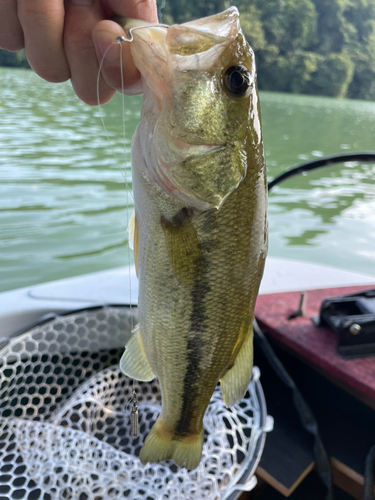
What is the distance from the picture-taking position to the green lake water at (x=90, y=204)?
5488 mm

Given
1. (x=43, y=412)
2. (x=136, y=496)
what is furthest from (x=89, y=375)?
(x=136, y=496)

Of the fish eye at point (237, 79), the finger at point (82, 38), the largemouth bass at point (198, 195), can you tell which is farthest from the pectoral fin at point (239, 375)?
the finger at point (82, 38)

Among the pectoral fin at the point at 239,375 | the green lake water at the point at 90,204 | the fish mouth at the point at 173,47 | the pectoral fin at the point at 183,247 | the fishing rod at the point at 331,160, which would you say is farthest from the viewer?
the green lake water at the point at 90,204

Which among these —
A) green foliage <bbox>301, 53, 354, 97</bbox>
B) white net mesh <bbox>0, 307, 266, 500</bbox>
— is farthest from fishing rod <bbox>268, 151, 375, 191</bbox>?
green foliage <bbox>301, 53, 354, 97</bbox>

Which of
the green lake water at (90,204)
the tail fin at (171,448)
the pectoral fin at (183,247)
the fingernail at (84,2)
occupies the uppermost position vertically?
the fingernail at (84,2)

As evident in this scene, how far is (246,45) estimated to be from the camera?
104 centimetres

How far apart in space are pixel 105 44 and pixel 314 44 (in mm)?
55509

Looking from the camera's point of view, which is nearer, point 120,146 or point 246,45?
point 246,45

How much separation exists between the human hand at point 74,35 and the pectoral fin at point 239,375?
0.91m

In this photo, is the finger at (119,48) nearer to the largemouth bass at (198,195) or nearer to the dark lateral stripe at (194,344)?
the largemouth bass at (198,195)

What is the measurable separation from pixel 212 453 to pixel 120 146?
37.3ft

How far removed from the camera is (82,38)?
1.09 meters

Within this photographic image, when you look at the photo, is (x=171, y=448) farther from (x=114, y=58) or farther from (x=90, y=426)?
(x=114, y=58)

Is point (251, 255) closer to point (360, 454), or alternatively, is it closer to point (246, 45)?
point (246, 45)
